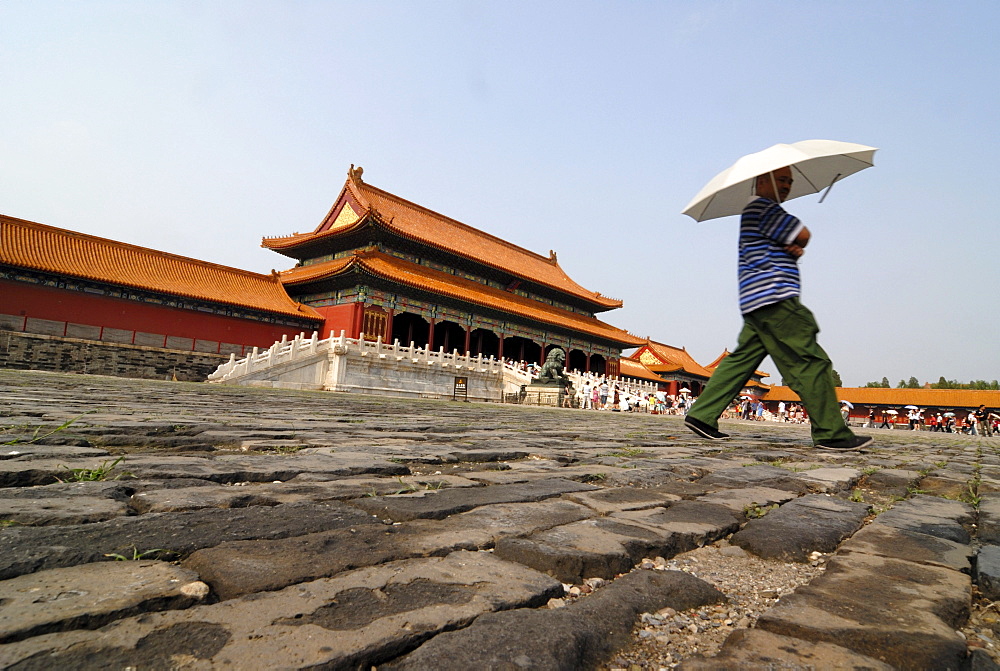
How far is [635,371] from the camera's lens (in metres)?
35.8

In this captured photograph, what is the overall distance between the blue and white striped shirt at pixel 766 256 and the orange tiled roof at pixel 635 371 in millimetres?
30203

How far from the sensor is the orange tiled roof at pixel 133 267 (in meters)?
16.6

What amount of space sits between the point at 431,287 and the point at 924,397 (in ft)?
103


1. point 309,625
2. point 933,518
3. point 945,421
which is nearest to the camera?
point 309,625

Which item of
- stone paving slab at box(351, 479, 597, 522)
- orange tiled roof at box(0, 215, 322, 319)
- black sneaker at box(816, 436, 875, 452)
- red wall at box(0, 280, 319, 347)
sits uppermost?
orange tiled roof at box(0, 215, 322, 319)

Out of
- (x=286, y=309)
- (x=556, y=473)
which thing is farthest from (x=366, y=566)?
(x=286, y=309)

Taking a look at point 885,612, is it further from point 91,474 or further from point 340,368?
point 340,368

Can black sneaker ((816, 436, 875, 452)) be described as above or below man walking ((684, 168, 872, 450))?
below

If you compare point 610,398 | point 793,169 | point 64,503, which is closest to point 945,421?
point 610,398

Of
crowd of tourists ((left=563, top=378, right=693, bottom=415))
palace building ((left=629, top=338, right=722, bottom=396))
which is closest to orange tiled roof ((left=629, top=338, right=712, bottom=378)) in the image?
palace building ((left=629, top=338, right=722, bottom=396))

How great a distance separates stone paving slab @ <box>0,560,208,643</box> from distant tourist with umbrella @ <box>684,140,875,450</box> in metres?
3.37

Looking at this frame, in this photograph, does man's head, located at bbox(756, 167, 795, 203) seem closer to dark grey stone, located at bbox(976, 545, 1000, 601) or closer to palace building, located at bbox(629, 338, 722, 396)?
dark grey stone, located at bbox(976, 545, 1000, 601)

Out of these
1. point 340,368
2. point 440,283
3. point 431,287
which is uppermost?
point 440,283

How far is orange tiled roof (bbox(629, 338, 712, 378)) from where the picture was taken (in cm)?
3731
